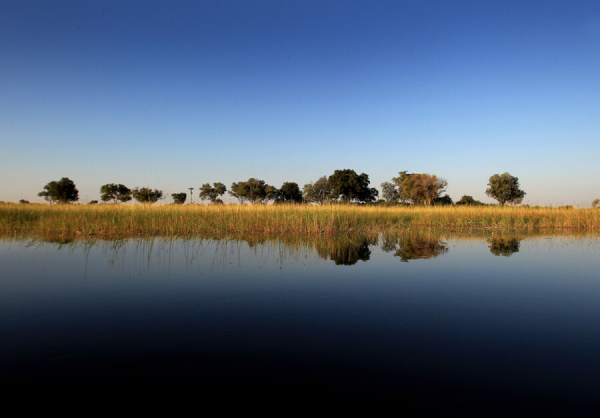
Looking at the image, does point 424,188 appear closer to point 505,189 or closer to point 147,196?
point 505,189

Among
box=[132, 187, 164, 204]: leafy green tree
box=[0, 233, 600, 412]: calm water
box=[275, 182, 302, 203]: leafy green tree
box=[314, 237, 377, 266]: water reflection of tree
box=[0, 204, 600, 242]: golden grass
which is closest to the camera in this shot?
box=[0, 233, 600, 412]: calm water

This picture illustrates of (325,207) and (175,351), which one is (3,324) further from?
(325,207)

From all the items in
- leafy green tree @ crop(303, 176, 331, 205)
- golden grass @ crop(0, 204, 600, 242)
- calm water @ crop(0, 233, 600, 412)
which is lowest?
calm water @ crop(0, 233, 600, 412)

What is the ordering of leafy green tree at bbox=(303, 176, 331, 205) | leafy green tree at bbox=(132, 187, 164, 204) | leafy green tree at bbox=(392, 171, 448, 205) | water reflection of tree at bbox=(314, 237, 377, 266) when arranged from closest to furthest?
water reflection of tree at bbox=(314, 237, 377, 266) < leafy green tree at bbox=(132, 187, 164, 204) < leafy green tree at bbox=(392, 171, 448, 205) < leafy green tree at bbox=(303, 176, 331, 205)

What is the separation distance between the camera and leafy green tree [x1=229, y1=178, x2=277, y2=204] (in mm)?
57719

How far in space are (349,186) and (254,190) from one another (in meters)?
17.3

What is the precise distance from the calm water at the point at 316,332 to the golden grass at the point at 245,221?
5398 millimetres

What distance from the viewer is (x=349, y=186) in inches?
1913

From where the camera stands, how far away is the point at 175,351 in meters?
1.96

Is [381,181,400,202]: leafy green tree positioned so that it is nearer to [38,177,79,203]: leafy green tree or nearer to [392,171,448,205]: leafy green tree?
[392,171,448,205]: leafy green tree

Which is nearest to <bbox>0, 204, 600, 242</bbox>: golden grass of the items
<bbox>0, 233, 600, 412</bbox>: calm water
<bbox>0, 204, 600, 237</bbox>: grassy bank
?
<bbox>0, 204, 600, 237</bbox>: grassy bank

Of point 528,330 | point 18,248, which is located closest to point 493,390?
point 528,330

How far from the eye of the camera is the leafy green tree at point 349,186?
159 ft

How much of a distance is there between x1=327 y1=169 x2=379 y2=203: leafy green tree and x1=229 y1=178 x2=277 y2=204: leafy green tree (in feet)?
42.0
